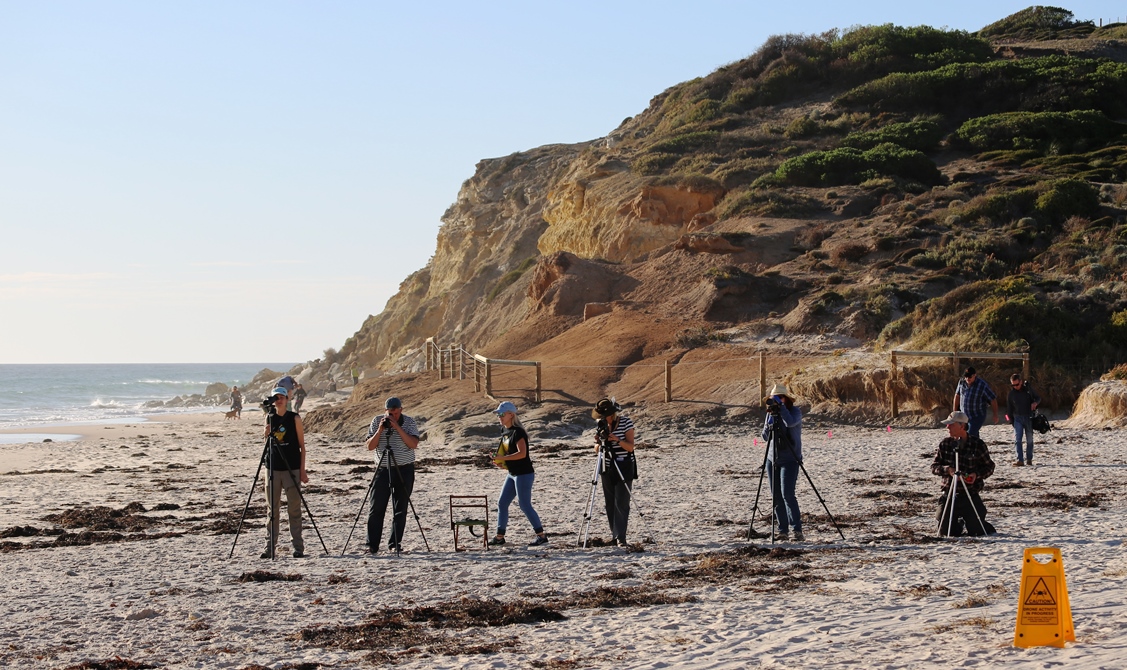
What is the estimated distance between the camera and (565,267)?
Answer: 37.4 meters

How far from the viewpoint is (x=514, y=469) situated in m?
11.4

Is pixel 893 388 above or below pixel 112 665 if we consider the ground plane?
above

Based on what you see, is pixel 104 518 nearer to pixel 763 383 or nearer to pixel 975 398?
pixel 975 398

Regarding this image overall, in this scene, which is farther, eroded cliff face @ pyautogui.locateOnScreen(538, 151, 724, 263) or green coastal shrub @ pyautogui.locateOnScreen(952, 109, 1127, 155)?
green coastal shrub @ pyautogui.locateOnScreen(952, 109, 1127, 155)

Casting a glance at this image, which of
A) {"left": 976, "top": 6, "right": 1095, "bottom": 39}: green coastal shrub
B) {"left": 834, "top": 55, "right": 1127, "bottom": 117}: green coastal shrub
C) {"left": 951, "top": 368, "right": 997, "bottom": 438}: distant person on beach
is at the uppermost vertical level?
{"left": 976, "top": 6, "right": 1095, "bottom": 39}: green coastal shrub

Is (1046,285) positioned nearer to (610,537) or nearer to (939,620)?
(610,537)

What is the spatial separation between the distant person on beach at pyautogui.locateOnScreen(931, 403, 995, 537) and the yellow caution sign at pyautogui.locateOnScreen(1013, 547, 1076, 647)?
424cm

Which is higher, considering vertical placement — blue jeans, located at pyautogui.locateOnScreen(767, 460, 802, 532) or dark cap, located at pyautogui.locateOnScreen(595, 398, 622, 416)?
dark cap, located at pyautogui.locateOnScreen(595, 398, 622, 416)

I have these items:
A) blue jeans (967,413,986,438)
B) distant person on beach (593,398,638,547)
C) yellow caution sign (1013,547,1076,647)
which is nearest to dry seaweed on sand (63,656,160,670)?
distant person on beach (593,398,638,547)

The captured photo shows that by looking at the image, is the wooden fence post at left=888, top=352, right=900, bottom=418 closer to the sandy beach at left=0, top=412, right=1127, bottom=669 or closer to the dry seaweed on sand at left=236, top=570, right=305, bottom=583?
the sandy beach at left=0, top=412, right=1127, bottom=669

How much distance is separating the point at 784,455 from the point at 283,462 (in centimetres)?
492

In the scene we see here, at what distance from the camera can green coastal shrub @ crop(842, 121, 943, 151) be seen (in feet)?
155

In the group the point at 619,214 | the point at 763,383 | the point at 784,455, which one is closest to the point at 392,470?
the point at 784,455

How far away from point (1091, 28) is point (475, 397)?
57.8 m
